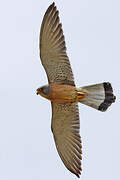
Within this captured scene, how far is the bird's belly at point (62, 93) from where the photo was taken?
21.4 m

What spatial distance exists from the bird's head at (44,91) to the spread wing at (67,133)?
0.40 m

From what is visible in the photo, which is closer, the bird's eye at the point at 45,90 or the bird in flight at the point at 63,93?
the bird in flight at the point at 63,93

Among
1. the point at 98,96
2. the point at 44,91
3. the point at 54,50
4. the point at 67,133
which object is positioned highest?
the point at 54,50

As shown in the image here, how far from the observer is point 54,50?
21.4 metres

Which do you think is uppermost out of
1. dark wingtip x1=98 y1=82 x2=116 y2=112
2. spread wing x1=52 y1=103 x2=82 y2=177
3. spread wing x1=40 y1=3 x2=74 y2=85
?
spread wing x1=40 y1=3 x2=74 y2=85

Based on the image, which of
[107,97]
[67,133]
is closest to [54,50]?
[107,97]

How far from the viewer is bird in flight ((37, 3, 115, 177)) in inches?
836

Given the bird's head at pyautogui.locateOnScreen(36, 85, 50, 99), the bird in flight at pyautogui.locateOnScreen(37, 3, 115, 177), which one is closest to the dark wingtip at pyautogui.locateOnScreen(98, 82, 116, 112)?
the bird in flight at pyautogui.locateOnScreen(37, 3, 115, 177)

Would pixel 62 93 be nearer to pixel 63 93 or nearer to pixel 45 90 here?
pixel 63 93

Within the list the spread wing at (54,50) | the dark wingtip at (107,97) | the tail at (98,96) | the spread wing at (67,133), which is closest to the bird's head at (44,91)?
the spread wing at (54,50)

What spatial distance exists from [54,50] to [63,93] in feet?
3.12

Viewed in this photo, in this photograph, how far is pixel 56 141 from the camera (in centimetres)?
2183

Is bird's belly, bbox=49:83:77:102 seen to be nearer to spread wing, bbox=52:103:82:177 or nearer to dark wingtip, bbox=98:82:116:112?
spread wing, bbox=52:103:82:177

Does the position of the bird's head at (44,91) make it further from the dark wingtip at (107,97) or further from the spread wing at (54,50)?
the dark wingtip at (107,97)
